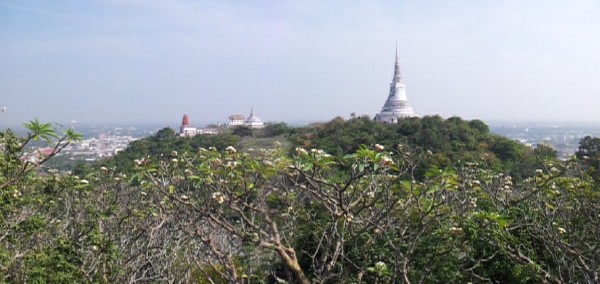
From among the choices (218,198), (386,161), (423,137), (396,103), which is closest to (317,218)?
(218,198)

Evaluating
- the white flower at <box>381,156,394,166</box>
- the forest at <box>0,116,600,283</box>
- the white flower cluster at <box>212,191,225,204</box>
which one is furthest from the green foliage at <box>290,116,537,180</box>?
the white flower at <box>381,156,394,166</box>

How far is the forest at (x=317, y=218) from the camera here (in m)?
3.88

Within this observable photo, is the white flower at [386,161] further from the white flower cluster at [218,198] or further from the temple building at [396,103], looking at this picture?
the temple building at [396,103]

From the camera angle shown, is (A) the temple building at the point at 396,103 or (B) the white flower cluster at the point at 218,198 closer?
(B) the white flower cluster at the point at 218,198

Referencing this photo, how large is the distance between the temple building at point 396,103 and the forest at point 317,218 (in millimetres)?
49845

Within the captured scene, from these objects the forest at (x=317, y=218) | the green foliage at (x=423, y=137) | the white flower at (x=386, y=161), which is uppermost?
the white flower at (x=386, y=161)

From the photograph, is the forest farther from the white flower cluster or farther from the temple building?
the temple building

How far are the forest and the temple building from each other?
164 ft

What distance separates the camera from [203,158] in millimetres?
4410

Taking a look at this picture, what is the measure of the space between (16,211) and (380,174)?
3.39 metres

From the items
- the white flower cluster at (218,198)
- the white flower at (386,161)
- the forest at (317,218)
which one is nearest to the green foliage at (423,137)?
the forest at (317,218)

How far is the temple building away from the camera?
56734mm

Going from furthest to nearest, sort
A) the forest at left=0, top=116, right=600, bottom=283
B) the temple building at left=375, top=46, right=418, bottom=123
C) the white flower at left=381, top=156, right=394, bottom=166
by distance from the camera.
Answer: the temple building at left=375, top=46, right=418, bottom=123
the forest at left=0, top=116, right=600, bottom=283
the white flower at left=381, top=156, right=394, bottom=166

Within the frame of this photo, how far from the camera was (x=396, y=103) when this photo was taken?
188ft
